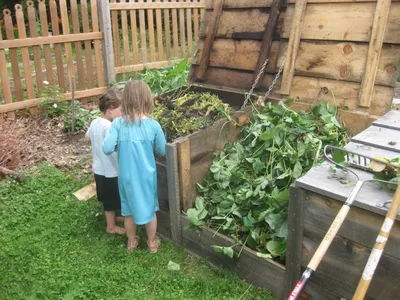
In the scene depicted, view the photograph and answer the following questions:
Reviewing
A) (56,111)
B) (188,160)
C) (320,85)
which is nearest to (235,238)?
(188,160)

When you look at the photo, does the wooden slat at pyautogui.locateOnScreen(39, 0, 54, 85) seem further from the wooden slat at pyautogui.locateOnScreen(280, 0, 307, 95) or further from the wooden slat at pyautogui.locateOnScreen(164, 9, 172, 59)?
the wooden slat at pyautogui.locateOnScreen(280, 0, 307, 95)

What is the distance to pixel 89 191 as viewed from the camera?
4160 millimetres

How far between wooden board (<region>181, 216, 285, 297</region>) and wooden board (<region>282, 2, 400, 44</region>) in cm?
201

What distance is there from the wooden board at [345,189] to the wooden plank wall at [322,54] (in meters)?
1.27

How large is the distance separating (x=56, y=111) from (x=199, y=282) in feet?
13.7

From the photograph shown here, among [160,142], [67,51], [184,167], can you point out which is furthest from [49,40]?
[184,167]

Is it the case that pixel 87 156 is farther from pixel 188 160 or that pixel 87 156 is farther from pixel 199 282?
pixel 199 282

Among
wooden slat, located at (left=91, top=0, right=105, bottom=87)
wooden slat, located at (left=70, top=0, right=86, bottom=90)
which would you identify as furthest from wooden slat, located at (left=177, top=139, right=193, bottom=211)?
wooden slat, located at (left=91, top=0, right=105, bottom=87)

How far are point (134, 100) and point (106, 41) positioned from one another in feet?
14.3

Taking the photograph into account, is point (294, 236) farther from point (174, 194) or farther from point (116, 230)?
point (116, 230)

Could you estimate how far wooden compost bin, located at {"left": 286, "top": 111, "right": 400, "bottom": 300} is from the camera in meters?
1.98

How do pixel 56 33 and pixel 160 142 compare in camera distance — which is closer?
pixel 160 142

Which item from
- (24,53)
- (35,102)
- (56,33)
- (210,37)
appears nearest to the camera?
(210,37)

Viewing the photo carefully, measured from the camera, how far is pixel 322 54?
11.8 ft
